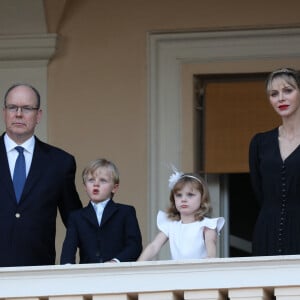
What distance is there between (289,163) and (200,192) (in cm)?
53

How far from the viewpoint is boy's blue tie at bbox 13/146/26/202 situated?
10562mm

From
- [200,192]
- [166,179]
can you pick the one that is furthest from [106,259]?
[166,179]

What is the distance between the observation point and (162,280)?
964 centimetres

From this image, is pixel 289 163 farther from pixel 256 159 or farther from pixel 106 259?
pixel 106 259

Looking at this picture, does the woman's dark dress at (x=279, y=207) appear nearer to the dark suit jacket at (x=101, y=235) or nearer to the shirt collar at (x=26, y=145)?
the dark suit jacket at (x=101, y=235)

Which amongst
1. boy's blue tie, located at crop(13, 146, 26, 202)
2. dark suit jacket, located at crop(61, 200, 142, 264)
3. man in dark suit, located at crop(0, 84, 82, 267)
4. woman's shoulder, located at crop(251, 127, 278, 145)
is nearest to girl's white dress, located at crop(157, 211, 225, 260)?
dark suit jacket, located at crop(61, 200, 142, 264)

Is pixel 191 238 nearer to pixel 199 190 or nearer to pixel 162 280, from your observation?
pixel 199 190

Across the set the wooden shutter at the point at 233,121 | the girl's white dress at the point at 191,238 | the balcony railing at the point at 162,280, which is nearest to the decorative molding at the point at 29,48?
the wooden shutter at the point at 233,121

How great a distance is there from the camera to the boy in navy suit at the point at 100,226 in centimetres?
1052

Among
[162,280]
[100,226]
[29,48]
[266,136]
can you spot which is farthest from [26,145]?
[29,48]

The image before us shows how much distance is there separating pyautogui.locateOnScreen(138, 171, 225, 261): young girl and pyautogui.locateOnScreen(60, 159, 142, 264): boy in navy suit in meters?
0.14

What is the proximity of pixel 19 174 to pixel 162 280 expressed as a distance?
1306mm

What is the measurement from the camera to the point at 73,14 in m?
13.0

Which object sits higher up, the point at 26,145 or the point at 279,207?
the point at 26,145
